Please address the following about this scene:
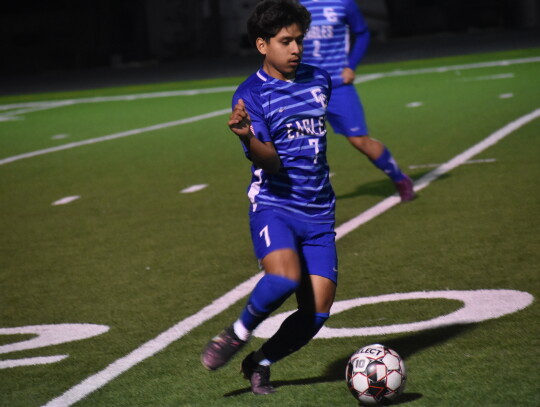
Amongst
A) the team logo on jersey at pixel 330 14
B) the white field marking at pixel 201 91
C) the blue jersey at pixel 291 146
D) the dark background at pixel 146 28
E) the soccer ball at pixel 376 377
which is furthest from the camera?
the dark background at pixel 146 28

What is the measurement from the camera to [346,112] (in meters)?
9.16

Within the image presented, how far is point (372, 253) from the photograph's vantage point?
24.5 feet

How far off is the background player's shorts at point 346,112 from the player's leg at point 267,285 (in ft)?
15.3

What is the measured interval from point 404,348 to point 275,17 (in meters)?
1.75

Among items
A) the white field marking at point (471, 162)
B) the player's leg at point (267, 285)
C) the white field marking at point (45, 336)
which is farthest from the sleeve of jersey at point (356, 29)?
the player's leg at point (267, 285)

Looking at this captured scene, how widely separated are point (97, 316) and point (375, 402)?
2.40 metres

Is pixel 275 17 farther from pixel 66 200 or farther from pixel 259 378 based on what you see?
pixel 66 200

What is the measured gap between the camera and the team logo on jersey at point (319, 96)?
4746mm

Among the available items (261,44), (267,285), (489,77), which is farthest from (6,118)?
(267,285)

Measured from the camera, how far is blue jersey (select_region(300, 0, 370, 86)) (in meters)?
9.12

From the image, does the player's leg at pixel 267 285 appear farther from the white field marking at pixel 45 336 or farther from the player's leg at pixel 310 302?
the white field marking at pixel 45 336

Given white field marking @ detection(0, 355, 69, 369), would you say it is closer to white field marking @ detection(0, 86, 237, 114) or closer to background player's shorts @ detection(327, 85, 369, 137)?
background player's shorts @ detection(327, 85, 369, 137)

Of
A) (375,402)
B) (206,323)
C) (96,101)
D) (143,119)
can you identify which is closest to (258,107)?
(375,402)

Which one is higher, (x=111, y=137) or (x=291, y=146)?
(x=291, y=146)
